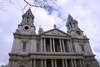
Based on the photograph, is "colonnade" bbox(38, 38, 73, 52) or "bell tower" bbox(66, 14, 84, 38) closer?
"colonnade" bbox(38, 38, 73, 52)

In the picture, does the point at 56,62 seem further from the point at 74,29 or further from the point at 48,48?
the point at 74,29

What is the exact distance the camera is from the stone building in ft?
69.2

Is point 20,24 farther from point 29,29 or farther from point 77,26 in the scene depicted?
point 77,26

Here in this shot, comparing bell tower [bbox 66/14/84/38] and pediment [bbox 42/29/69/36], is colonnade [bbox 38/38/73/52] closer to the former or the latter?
pediment [bbox 42/29/69/36]

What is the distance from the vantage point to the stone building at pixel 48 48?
69.2 feet

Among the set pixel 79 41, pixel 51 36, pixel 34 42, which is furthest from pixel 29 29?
pixel 79 41

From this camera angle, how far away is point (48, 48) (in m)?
26.6

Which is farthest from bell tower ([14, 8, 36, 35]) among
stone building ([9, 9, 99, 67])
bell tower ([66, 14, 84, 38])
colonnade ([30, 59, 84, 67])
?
bell tower ([66, 14, 84, 38])

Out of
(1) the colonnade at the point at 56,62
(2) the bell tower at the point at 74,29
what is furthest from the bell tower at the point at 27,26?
(2) the bell tower at the point at 74,29

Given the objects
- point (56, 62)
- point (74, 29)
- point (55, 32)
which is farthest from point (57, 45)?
point (74, 29)

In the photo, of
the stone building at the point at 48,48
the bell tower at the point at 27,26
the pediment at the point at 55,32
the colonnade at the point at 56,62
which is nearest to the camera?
the colonnade at the point at 56,62

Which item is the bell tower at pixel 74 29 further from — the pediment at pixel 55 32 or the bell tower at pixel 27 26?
the bell tower at pixel 27 26

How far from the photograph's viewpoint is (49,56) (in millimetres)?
21297

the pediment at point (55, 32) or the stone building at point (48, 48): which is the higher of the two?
the pediment at point (55, 32)
